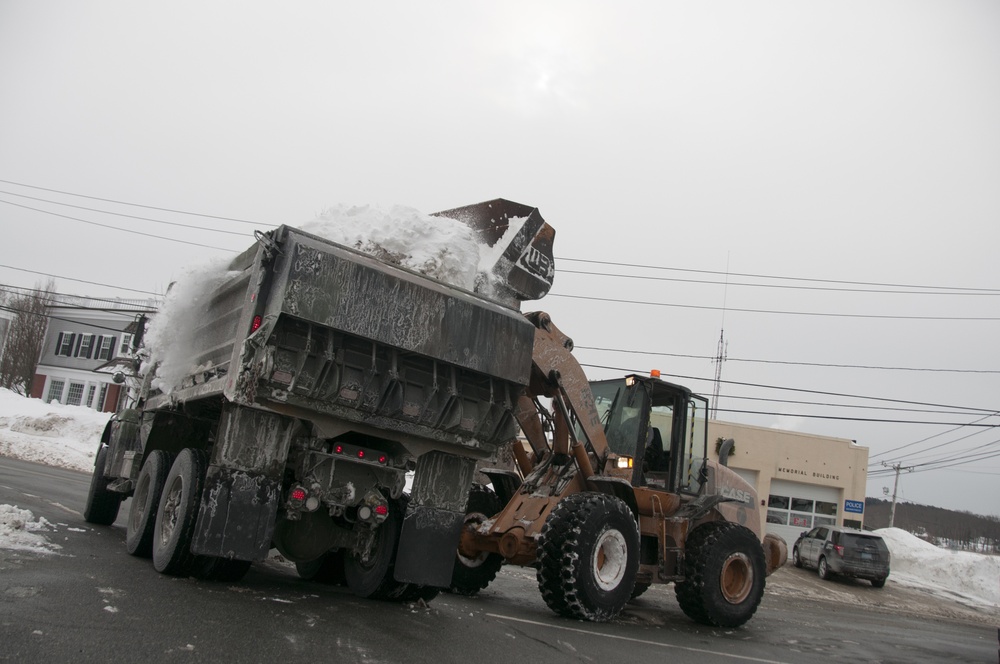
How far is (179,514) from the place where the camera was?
20.3 ft

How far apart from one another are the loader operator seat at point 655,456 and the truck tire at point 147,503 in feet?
17.6

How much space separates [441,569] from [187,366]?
3.16 meters

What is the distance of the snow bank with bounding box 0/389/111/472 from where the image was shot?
2384cm

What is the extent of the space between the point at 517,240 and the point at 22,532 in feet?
18.0

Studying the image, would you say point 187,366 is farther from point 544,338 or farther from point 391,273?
point 544,338

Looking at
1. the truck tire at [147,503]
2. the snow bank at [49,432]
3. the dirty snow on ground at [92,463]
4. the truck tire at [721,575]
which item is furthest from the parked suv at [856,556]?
the snow bank at [49,432]

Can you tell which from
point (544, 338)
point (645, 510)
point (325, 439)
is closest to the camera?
point (325, 439)

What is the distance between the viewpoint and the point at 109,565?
672 centimetres

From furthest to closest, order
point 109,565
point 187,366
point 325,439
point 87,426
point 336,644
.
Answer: point 87,426 → point 187,366 → point 109,565 → point 325,439 → point 336,644

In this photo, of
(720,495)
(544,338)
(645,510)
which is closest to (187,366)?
(544,338)

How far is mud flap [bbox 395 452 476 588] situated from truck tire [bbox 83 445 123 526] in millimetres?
Answer: 5276

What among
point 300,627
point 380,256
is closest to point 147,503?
point 300,627

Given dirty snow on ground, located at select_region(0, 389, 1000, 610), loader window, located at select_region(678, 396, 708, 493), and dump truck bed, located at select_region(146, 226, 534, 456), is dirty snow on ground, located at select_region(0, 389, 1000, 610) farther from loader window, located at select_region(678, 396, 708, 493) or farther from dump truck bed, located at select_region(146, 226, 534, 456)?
dump truck bed, located at select_region(146, 226, 534, 456)

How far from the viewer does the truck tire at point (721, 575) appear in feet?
30.1
